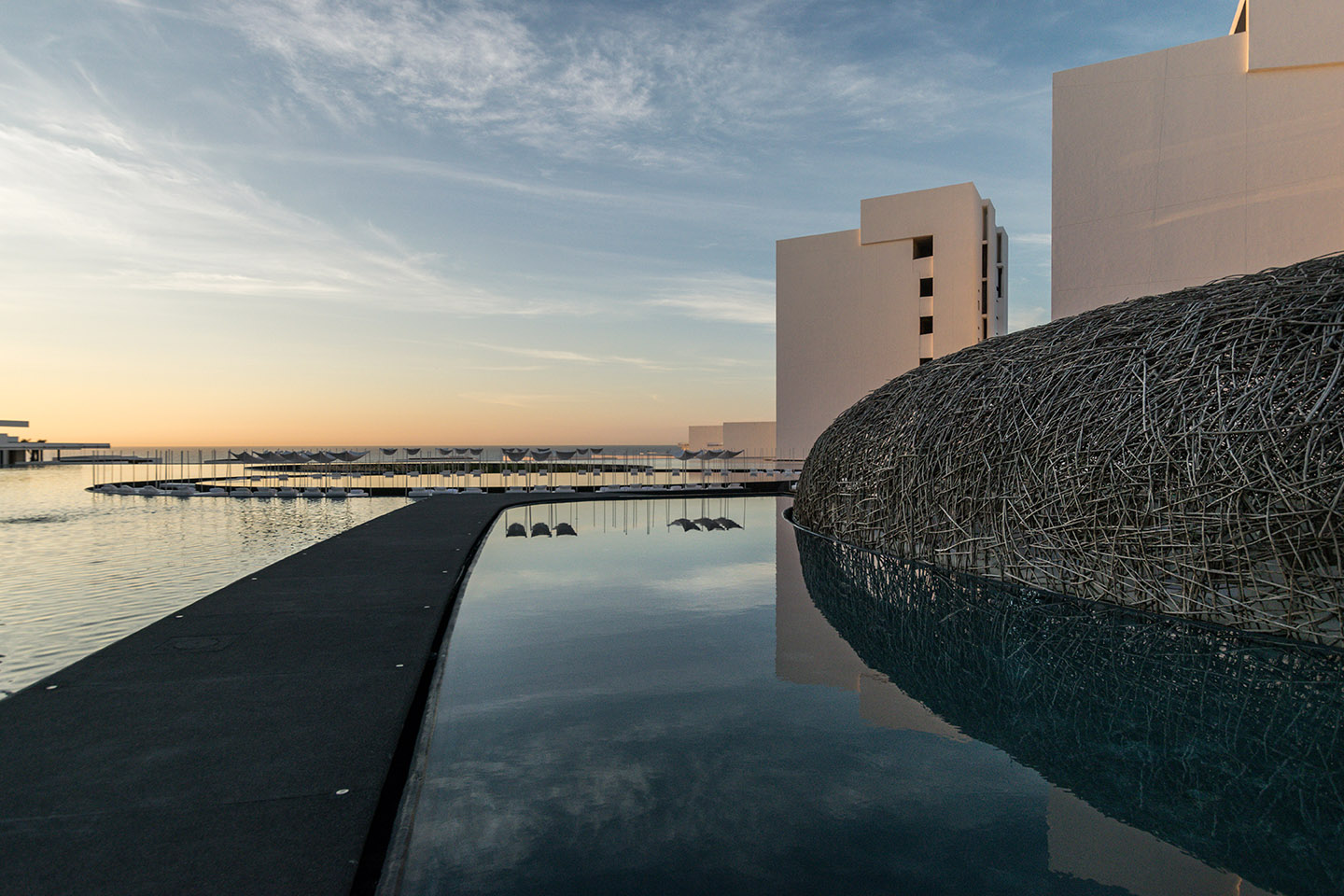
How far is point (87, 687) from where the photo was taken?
4422 millimetres

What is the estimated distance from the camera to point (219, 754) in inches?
138

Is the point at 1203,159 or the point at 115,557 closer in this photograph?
the point at 115,557

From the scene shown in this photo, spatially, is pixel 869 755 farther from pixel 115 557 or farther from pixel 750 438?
pixel 750 438

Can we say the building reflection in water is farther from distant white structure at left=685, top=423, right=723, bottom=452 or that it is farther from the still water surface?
distant white structure at left=685, top=423, right=723, bottom=452

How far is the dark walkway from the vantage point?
257 centimetres

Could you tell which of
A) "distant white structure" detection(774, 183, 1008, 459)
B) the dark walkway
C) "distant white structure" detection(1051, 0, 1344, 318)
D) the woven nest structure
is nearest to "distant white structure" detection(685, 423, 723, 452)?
"distant white structure" detection(774, 183, 1008, 459)

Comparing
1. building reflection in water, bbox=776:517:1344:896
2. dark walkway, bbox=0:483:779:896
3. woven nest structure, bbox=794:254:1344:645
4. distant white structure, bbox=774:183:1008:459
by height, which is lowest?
building reflection in water, bbox=776:517:1344:896

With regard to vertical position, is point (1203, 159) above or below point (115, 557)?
above

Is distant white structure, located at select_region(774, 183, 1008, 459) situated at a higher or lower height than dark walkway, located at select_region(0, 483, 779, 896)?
higher

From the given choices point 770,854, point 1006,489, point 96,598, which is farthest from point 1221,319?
point 96,598

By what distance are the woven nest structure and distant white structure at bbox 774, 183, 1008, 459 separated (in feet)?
72.2

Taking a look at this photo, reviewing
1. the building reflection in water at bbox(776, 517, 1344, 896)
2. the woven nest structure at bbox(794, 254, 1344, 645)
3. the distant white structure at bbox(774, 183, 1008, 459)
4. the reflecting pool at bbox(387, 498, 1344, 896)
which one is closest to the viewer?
the reflecting pool at bbox(387, 498, 1344, 896)

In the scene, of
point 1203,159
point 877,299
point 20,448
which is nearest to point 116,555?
point 1203,159

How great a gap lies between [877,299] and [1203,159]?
546 inches
